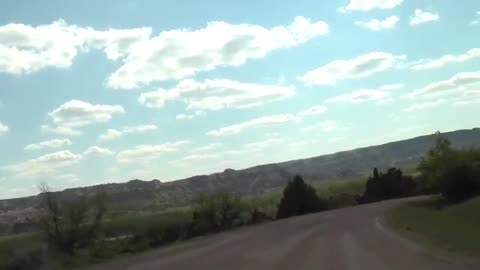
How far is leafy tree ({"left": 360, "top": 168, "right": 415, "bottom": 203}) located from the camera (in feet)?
315

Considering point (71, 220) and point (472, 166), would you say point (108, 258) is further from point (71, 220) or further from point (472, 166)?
point (472, 166)

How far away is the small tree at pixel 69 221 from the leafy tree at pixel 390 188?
159 ft

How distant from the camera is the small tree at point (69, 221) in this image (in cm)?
5484

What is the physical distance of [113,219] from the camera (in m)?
75.0

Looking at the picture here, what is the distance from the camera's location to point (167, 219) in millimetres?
71812

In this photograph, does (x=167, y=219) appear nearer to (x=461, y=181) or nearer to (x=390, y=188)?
(x=461, y=181)

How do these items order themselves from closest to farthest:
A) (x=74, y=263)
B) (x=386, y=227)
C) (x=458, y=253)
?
1. (x=458, y=253)
2. (x=386, y=227)
3. (x=74, y=263)

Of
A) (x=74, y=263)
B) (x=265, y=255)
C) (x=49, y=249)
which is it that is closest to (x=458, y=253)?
(x=265, y=255)

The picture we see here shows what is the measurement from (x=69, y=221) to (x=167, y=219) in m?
17.2

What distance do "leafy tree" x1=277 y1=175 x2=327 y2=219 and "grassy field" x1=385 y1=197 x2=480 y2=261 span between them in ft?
88.4

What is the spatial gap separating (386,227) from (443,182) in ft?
86.3

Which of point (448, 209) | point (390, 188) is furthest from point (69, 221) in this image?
point (390, 188)

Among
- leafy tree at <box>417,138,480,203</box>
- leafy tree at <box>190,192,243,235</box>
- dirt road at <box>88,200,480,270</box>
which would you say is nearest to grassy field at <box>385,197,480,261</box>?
dirt road at <box>88,200,480,270</box>

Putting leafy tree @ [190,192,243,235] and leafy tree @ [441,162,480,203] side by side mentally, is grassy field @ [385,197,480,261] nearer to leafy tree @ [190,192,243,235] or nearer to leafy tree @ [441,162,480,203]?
leafy tree @ [441,162,480,203]
